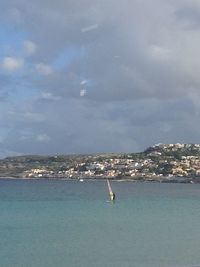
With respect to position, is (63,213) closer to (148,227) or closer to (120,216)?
(120,216)

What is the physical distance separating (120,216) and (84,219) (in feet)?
14.2

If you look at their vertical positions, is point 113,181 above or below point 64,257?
above

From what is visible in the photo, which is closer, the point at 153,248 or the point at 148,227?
the point at 153,248

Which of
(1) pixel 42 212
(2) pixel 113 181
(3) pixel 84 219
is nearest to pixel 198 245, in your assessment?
(3) pixel 84 219

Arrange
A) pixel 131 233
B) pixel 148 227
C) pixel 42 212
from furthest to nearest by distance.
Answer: pixel 42 212, pixel 148 227, pixel 131 233

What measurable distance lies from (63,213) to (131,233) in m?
21.6

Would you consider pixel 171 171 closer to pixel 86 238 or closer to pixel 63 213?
pixel 63 213

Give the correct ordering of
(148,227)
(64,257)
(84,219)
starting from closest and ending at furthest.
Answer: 1. (64,257)
2. (148,227)
3. (84,219)

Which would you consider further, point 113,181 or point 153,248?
point 113,181

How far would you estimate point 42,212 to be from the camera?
222 ft

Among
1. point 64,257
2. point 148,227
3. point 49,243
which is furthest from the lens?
point 148,227

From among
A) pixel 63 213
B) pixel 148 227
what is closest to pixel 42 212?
pixel 63 213

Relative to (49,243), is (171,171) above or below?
above

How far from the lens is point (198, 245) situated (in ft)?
122
